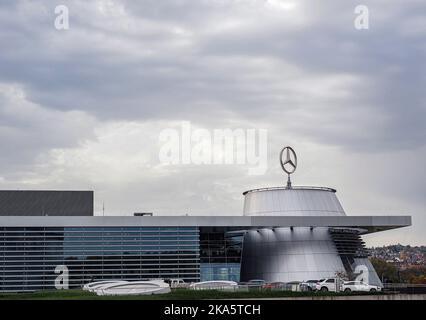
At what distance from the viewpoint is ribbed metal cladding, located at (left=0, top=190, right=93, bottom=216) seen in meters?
72.3

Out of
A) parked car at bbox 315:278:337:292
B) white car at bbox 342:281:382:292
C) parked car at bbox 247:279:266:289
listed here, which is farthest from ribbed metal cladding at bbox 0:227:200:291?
white car at bbox 342:281:382:292

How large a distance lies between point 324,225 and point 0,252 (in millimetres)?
31801

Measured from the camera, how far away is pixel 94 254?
66625 mm

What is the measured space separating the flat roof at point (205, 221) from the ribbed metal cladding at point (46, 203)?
19.3ft

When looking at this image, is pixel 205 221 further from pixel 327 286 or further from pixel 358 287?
pixel 358 287

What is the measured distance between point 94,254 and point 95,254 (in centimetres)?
10

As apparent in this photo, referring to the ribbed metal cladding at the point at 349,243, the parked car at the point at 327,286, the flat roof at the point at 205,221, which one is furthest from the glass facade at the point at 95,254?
the parked car at the point at 327,286

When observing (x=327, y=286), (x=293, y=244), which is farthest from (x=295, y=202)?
(x=327, y=286)

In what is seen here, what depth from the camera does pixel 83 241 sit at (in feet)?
219

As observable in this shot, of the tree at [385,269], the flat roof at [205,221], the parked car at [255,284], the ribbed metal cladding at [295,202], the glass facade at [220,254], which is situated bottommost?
the tree at [385,269]

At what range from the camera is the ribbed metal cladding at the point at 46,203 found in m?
72.3

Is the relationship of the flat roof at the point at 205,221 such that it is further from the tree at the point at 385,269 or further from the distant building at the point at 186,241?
the tree at the point at 385,269
